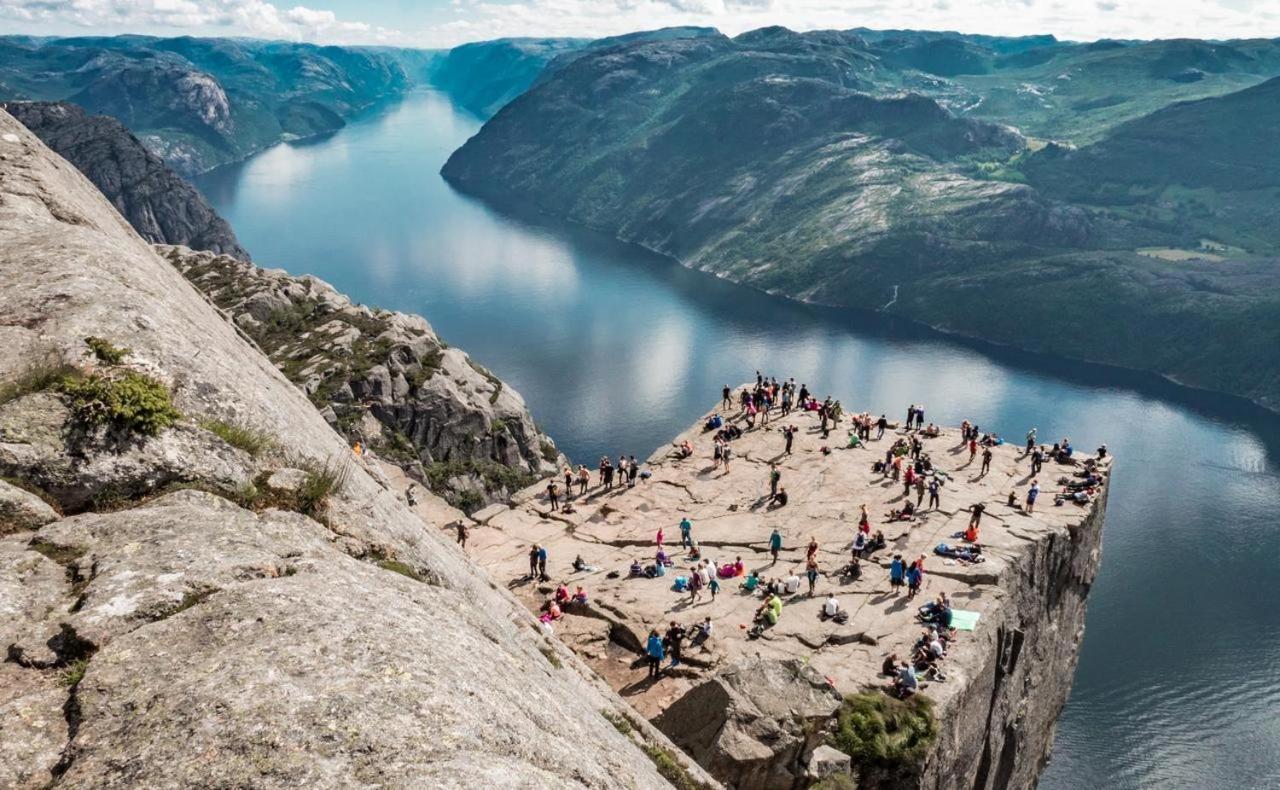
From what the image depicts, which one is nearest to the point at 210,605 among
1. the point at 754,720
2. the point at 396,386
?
the point at 754,720

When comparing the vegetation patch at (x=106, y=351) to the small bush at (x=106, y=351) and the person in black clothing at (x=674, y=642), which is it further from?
the person in black clothing at (x=674, y=642)

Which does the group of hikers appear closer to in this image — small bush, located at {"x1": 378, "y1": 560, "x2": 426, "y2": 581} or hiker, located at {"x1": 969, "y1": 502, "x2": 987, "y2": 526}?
hiker, located at {"x1": 969, "y1": 502, "x2": 987, "y2": 526}

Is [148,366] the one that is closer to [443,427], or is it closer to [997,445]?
[997,445]

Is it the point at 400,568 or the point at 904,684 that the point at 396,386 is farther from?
the point at 400,568

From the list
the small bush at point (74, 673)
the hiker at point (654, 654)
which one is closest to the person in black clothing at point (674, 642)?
the hiker at point (654, 654)

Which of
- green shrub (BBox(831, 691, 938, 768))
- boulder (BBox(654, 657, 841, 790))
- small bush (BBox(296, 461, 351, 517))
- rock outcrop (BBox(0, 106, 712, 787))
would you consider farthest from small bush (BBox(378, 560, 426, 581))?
green shrub (BBox(831, 691, 938, 768))

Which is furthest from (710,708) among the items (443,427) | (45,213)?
(443,427)
